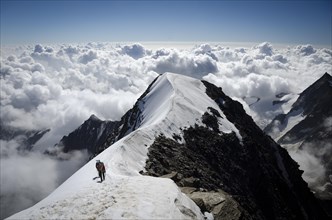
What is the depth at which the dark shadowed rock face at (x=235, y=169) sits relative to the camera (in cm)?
4781

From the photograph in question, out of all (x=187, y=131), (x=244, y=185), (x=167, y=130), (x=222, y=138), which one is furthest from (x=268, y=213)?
(x=167, y=130)

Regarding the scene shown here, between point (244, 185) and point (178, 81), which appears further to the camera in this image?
point (178, 81)

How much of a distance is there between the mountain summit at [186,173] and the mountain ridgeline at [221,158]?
0.23 m

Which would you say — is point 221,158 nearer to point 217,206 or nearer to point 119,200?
point 217,206

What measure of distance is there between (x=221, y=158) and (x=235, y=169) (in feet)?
15.1

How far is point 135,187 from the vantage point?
22625 mm

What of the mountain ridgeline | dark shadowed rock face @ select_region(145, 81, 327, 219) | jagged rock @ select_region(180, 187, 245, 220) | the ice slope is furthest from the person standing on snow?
dark shadowed rock face @ select_region(145, 81, 327, 219)

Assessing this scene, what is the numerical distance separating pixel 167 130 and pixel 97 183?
35.4m

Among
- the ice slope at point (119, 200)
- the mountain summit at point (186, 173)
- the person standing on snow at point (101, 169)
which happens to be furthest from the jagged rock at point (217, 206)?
the person standing on snow at point (101, 169)

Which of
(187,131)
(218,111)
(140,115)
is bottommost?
(140,115)

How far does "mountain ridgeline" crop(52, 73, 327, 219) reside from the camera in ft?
158

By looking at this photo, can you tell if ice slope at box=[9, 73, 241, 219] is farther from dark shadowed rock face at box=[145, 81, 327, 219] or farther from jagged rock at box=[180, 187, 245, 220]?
Answer: dark shadowed rock face at box=[145, 81, 327, 219]

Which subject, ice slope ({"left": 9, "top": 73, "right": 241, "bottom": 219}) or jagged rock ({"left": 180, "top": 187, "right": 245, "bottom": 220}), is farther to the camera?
jagged rock ({"left": 180, "top": 187, "right": 245, "bottom": 220})

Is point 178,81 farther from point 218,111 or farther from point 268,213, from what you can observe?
point 268,213
